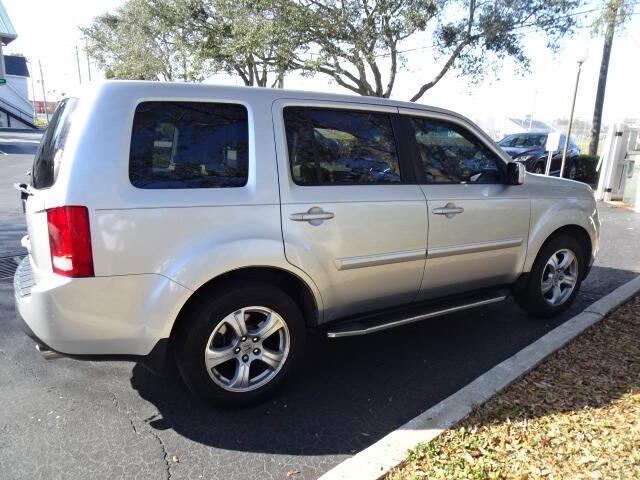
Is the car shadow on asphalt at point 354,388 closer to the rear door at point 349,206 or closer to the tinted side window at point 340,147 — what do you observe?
the rear door at point 349,206

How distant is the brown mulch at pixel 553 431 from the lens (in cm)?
237

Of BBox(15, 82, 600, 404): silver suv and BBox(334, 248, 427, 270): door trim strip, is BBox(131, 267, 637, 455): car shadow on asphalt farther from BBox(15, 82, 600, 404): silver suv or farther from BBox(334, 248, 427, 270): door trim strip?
BBox(334, 248, 427, 270): door trim strip

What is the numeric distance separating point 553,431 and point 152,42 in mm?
25130

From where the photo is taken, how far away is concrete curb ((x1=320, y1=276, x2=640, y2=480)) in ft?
7.73

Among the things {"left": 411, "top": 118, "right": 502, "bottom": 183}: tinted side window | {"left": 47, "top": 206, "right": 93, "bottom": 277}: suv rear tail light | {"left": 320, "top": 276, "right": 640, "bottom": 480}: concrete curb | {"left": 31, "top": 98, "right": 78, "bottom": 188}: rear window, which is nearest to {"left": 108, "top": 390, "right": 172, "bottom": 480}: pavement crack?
{"left": 320, "top": 276, "right": 640, "bottom": 480}: concrete curb

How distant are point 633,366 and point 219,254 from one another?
9.77 feet

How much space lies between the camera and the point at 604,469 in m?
2.38

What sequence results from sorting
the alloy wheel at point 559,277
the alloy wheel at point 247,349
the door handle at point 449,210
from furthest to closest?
the alloy wheel at point 559,277, the door handle at point 449,210, the alloy wheel at point 247,349

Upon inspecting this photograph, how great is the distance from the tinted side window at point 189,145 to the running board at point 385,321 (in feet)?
3.80

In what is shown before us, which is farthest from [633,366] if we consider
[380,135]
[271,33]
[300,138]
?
[271,33]

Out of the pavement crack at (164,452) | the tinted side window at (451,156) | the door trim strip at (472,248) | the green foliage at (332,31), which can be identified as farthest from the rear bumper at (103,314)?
the green foliage at (332,31)

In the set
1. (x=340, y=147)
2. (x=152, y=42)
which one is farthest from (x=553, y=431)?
(x=152, y=42)

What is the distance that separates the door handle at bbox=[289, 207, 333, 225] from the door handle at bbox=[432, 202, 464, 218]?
93cm

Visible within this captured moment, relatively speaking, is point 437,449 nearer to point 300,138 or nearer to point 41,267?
point 300,138
